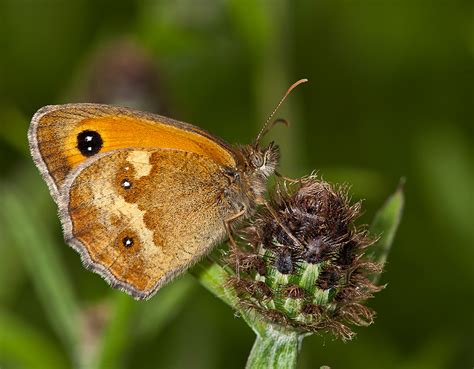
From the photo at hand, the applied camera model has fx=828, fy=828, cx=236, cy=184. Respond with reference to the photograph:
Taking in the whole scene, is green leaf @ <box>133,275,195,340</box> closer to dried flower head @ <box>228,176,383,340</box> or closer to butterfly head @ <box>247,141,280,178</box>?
butterfly head @ <box>247,141,280,178</box>

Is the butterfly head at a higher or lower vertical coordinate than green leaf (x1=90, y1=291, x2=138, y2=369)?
higher

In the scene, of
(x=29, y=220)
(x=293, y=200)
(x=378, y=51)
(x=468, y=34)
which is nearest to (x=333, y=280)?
(x=293, y=200)

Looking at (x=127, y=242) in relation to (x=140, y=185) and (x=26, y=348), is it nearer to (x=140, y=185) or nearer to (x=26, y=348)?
(x=140, y=185)

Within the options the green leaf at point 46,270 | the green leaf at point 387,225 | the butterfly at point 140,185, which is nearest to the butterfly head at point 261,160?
the butterfly at point 140,185

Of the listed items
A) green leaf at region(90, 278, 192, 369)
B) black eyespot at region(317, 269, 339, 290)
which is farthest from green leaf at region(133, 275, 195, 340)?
black eyespot at region(317, 269, 339, 290)

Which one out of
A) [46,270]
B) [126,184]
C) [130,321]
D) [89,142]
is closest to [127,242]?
[126,184]

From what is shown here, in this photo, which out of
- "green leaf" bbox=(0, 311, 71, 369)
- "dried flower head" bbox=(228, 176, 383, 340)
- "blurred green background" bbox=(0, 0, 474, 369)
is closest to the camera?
"dried flower head" bbox=(228, 176, 383, 340)
